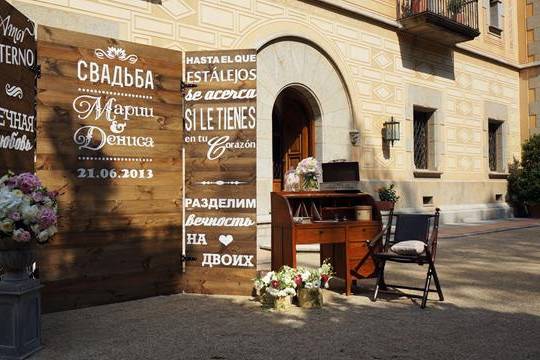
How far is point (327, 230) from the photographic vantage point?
19.7 feet

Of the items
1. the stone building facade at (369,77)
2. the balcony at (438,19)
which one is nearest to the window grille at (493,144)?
the stone building facade at (369,77)

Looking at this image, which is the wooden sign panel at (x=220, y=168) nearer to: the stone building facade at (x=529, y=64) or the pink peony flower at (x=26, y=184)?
the pink peony flower at (x=26, y=184)

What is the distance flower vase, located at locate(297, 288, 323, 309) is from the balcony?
32.5 ft

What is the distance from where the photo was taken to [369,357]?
380cm

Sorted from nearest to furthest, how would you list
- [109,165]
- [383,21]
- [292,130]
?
[109,165], [292,130], [383,21]

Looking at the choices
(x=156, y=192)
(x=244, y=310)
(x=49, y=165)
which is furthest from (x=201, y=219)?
(x=49, y=165)

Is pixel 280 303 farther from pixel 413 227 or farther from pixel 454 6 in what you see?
pixel 454 6

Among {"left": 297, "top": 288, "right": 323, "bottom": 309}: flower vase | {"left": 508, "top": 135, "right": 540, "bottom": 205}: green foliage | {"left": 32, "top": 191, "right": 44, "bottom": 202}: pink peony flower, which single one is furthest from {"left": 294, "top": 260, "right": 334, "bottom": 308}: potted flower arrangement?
{"left": 508, "top": 135, "right": 540, "bottom": 205}: green foliage

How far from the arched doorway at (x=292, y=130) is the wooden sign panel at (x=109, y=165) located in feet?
18.8

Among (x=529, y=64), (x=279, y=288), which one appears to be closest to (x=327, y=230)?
(x=279, y=288)

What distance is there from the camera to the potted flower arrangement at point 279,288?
211 inches

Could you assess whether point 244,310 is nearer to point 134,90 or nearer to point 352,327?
point 352,327

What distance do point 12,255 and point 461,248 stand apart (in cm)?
834

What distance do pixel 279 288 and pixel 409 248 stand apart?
4.92 feet
